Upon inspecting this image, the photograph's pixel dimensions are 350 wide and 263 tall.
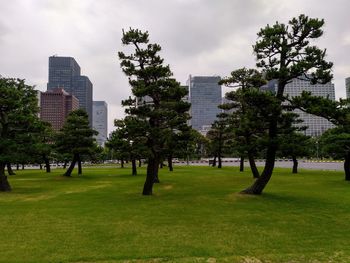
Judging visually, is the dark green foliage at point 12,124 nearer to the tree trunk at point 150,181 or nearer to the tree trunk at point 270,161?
the tree trunk at point 150,181

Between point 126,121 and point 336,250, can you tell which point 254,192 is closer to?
point 126,121

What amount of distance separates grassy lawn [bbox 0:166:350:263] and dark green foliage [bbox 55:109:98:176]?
20015 millimetres

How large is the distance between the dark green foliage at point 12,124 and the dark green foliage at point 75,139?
13295 millimetres

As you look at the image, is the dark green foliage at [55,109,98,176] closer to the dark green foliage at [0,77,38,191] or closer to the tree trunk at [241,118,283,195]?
the dark green foliage at [0,77,38,191]

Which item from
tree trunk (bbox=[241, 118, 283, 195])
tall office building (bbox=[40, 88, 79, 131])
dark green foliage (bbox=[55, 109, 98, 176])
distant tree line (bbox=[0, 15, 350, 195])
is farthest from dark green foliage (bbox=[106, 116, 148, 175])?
tall office building (bbox=[40, 88, 79, 131])

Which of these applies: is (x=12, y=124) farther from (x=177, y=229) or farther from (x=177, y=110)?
(x=177, y=229)

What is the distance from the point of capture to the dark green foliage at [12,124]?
859 inches

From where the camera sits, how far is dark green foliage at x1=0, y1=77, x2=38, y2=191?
859 inches

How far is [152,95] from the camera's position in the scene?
1950cm

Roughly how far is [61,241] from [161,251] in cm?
294

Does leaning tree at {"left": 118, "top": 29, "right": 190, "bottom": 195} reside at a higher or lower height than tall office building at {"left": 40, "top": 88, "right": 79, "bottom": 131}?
lower

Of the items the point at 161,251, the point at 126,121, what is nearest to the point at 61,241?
the point at 161,251

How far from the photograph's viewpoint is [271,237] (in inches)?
377

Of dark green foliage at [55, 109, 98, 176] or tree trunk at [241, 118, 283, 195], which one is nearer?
tree trunk at [241, 118, 283, 195]
